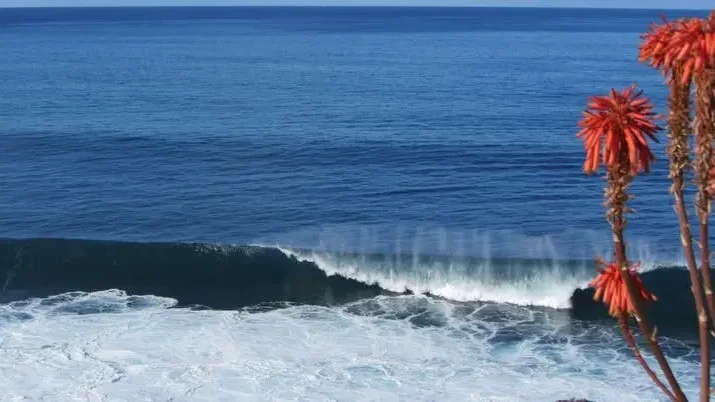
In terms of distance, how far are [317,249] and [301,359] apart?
11.0 metres

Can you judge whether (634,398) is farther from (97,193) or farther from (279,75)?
(279,75)

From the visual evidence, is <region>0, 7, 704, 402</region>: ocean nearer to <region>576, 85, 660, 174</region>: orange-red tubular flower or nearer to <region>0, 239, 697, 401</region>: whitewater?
<region>0, 239, 697, 401</region>: whitewater

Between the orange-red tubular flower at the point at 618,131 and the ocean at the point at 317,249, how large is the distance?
16857 millimetres

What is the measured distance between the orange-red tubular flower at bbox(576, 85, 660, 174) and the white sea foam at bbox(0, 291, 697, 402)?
1687cm

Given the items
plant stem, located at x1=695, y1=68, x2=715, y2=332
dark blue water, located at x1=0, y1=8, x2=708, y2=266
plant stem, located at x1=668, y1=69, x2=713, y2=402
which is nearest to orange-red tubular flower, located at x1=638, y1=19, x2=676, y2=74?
plant stem, located at x1=668, y1=69, x2=713, y2=402

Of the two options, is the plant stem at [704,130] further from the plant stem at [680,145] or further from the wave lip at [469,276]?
the wave lip at [469,276]

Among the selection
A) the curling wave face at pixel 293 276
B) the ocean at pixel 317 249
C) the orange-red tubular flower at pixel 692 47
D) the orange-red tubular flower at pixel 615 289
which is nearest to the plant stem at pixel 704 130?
the orange-red tubular flower at pixel 692 47

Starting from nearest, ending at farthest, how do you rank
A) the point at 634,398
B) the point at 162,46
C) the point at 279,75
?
the point at 634,398 < the point at 279,75 < the point at 162,46

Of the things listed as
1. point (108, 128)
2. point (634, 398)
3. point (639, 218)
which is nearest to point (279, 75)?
point (108, 128)

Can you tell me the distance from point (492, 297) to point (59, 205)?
69.9 ft

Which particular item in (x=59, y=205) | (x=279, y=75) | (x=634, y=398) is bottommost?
(x=634, y=398)

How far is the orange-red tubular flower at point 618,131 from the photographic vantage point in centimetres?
753

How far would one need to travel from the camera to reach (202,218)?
41250mm

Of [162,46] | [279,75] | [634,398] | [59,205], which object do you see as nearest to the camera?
[634,398]
